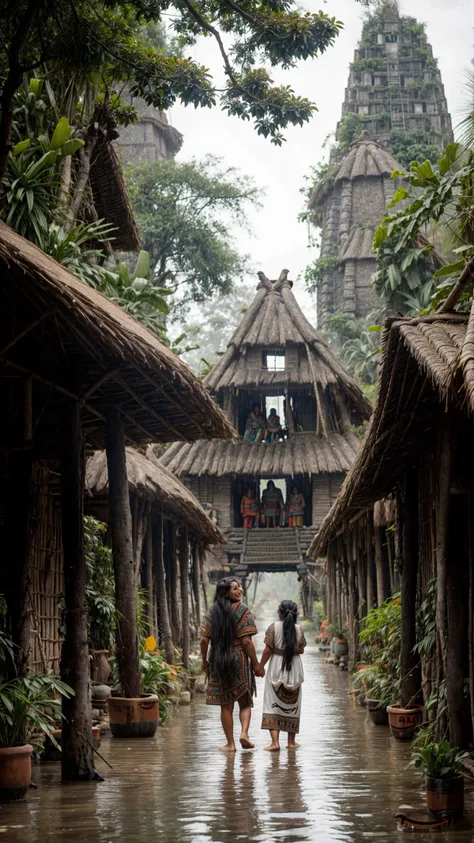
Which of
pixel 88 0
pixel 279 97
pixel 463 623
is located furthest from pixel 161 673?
pixel 88 0

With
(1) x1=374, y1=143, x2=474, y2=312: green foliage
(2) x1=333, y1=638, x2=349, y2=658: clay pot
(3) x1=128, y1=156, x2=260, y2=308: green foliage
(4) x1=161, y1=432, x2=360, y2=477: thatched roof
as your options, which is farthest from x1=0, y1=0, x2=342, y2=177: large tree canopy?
(3) x1=128, y1=156, x2=260, y2=308: green foliage

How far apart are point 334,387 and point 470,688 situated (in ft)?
74.4

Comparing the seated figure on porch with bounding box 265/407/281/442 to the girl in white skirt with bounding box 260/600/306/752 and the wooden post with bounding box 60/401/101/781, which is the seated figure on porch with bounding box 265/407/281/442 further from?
the wooden post with bounding box 60/401/101/781

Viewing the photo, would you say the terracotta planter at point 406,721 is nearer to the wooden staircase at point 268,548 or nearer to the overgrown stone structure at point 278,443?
the overgrown stone structure at point 278,443

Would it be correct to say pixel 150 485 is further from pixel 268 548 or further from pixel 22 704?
pixel 268 548

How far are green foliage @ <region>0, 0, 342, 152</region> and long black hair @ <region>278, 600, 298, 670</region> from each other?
471cm

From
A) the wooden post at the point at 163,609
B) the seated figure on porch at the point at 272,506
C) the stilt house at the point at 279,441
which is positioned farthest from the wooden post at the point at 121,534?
the seated figure on porch at the point at 272,506

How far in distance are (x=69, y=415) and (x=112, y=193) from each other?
7835 millimetres

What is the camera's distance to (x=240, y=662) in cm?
948

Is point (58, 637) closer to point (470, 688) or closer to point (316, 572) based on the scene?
point (470, 688)

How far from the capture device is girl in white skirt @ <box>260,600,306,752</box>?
966 cm

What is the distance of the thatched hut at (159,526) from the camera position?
13828mm

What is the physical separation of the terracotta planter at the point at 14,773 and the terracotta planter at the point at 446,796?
2818 millimetres

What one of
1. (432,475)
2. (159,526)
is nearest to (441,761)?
(432,475)
